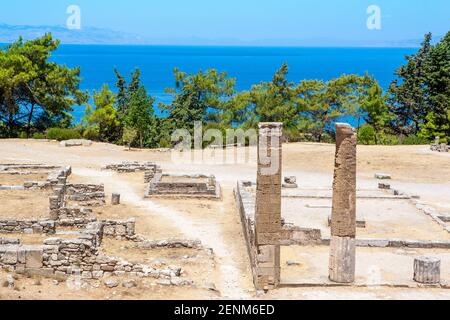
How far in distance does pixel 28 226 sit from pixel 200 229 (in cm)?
581

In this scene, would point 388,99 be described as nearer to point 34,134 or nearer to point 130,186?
point 34,134

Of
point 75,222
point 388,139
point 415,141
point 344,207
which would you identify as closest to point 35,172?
point 75,222

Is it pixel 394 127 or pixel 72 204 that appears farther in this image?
pixel 394 127

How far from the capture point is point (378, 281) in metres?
16.7

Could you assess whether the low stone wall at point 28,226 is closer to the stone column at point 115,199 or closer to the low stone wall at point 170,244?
the low stone wall at point 170,244

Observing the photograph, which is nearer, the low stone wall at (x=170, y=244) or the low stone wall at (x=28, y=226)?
the low stone wall at (x=170, y=244)

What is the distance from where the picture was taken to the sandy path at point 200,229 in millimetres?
16641

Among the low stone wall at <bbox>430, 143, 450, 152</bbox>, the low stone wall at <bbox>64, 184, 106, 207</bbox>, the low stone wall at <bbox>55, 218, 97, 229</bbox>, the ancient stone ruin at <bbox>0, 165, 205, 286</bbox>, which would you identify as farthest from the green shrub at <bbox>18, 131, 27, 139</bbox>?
the low stone wall at <bbox>55, 218, 97, 229</bbox>

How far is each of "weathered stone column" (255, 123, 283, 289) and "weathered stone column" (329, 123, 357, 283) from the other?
141 cm

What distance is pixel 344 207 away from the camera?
1605 cm

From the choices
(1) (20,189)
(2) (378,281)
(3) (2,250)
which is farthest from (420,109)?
(3) (2,250)

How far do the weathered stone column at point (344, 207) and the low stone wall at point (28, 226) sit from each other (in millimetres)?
8540

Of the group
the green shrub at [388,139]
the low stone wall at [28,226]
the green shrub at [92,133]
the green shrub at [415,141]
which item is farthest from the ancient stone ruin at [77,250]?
the green shrub at [388,139]

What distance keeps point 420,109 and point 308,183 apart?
1042 inches
